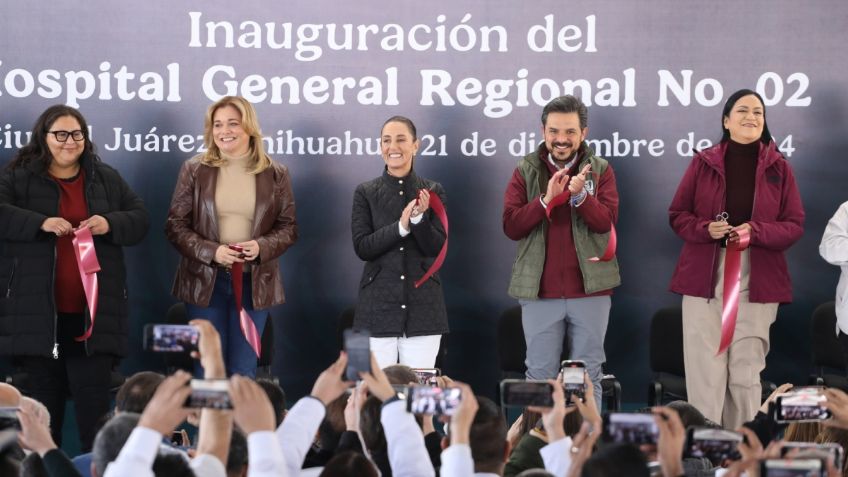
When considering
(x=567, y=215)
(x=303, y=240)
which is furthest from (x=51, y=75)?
(x=567, y=215)

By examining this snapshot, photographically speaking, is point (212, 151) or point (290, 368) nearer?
point (212, 151)

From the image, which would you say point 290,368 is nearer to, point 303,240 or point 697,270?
point 303,240

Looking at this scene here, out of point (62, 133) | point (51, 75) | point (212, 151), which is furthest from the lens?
point (51, 75)

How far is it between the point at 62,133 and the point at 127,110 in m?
1.04

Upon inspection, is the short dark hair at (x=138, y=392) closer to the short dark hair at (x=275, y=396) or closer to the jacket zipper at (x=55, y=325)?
the short dark hair at (x=275, y=396)

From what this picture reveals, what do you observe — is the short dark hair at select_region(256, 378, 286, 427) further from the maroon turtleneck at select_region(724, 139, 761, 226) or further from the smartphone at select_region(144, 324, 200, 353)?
the maroon turtleneck at select_region(724, 139, 761, 226)

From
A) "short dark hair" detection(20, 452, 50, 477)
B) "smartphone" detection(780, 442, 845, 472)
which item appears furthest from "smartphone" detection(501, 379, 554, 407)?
"short dark hair" detection(20, 452, 50, 477)

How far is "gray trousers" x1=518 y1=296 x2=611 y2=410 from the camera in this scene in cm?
585

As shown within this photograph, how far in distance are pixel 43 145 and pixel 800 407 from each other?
11.8ft

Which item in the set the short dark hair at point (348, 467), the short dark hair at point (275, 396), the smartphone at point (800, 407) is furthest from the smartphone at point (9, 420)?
the smartphone at point (800, 407)

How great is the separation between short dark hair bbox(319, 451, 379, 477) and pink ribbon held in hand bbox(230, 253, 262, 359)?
2898mm

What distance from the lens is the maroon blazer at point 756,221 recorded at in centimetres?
585

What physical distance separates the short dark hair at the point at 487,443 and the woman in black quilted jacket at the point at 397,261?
260cm

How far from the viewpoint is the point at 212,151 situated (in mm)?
5832
